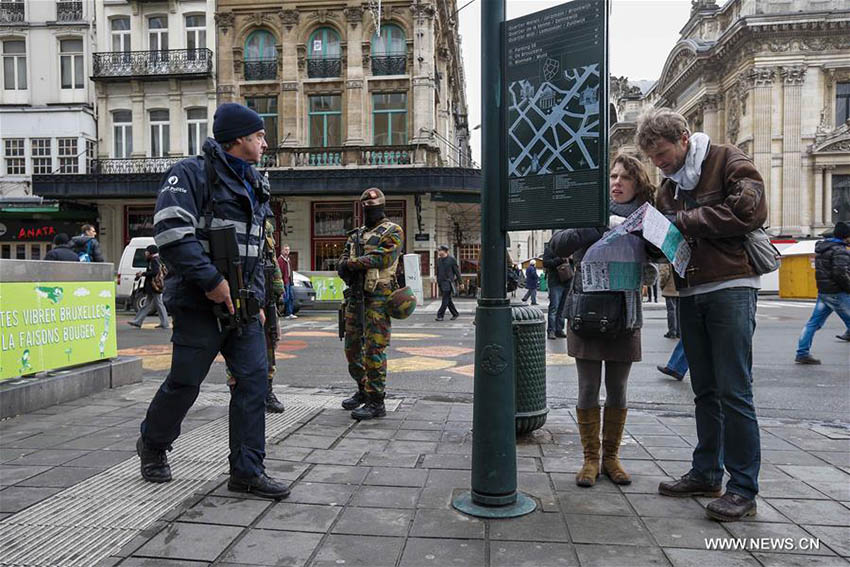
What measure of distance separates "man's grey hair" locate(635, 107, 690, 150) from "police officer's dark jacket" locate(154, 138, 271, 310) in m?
2.14

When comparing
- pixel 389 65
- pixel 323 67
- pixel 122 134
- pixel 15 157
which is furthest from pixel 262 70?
pixel 15 157

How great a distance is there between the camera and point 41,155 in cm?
2750

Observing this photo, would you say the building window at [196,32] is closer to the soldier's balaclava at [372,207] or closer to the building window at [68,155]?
the building window at [68,155]

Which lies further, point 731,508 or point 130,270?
point 130,270

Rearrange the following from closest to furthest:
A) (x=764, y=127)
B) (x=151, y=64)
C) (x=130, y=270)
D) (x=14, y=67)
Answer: (x=130, y=270), (x=151, y=64), (x=14, y=67), (x=764, y=127)

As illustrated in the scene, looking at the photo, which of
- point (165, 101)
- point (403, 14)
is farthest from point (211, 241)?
point (165, 101)

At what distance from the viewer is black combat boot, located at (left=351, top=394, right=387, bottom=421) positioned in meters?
5.17

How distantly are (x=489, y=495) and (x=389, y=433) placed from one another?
1708 millimetres

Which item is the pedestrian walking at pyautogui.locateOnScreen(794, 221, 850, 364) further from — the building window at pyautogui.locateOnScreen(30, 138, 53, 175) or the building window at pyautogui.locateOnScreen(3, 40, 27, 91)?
the building window at pyautogui.locateOnScreen(3, 40, 27, 91)

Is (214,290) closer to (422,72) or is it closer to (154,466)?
(154,466)

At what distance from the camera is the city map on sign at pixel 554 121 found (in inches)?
115

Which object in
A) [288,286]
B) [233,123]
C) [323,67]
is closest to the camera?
[233,123]

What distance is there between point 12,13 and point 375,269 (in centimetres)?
3046
